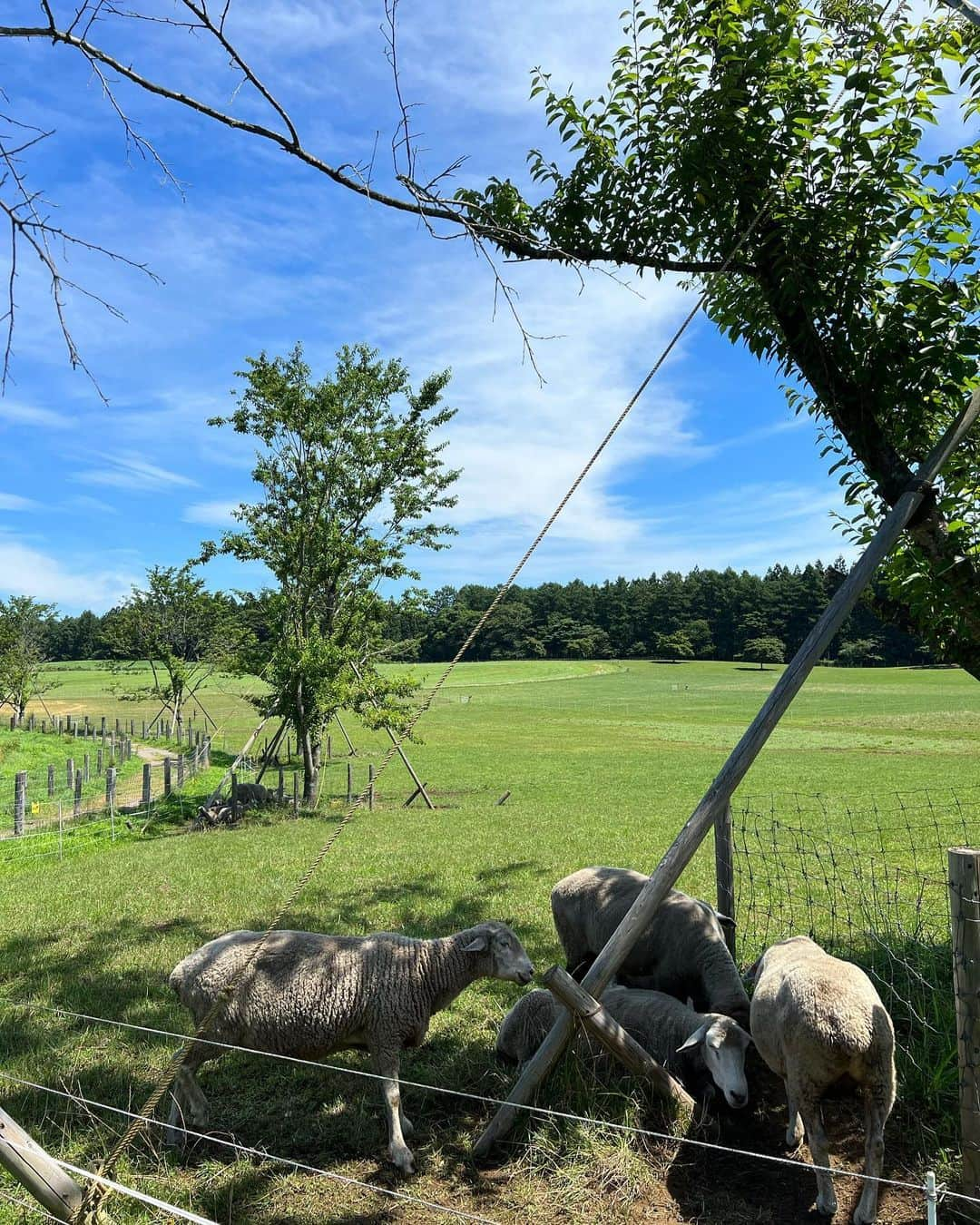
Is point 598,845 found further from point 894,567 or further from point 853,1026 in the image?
point 853,1026

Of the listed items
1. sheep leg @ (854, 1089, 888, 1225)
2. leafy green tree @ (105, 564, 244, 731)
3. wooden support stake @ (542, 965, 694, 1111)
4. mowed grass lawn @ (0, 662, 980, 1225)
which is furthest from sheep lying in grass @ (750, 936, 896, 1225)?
leafy green tree @ (105, 564, 244, 731)

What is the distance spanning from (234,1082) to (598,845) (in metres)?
10.7

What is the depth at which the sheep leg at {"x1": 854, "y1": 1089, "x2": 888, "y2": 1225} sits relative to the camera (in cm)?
425

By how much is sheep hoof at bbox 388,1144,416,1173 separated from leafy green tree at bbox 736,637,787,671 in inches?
4150

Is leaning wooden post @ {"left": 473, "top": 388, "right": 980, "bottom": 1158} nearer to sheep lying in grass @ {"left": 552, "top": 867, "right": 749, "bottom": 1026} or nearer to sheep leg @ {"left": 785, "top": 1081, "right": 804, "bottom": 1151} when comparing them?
sheep lying in grass @ {"left": 552, "top": 867, "right": 749, "bottom": 1026}

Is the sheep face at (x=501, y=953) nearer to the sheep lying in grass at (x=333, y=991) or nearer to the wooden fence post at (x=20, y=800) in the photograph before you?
the sheep lying in grass at (x=333, y=991)

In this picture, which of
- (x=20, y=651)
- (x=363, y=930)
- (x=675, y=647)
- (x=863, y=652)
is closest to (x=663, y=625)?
(x=675, y=647)

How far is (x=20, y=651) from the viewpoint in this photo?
47.8 m

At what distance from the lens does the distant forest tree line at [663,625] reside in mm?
102750

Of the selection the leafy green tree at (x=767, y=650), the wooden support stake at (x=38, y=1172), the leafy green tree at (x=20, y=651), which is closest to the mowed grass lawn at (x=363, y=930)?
the wooden support stake at (x=38, y=1172)

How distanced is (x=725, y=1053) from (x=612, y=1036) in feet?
2.61

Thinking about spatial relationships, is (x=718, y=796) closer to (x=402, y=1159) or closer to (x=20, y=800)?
(x=402, y=1159)

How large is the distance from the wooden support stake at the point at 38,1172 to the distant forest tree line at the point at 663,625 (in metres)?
92.0

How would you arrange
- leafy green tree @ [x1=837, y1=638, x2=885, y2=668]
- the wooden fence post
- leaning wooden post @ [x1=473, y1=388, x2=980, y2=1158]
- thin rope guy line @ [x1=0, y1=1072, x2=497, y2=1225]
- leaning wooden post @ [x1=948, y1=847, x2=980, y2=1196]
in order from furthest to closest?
leafy green tree @ [x1=837, y1=638, x2=885, y2=668] < the wooden fence post < leaning wooden post @ [x1=473, y1=388, x2=980, y2=1158] < leaning wooden post @ [x1=948, y1=847, x2=980, y2=1196] < thin rope guy line @ [x1=0, y1=1072, x2=497, y2=1225]
